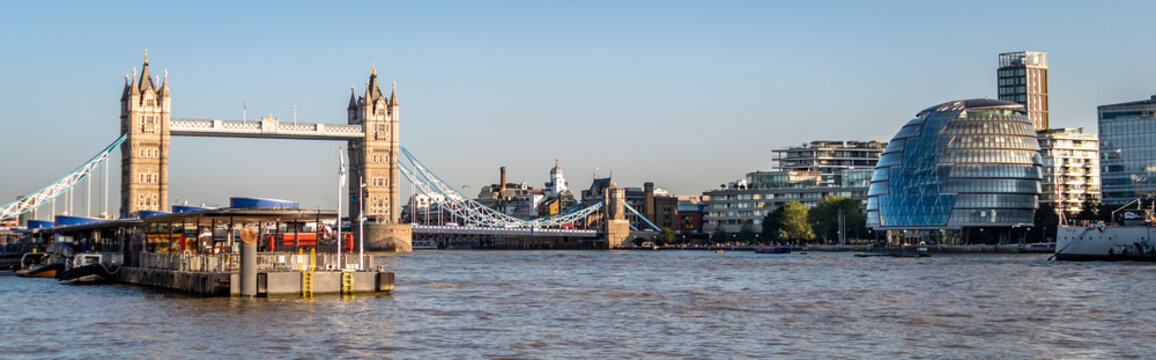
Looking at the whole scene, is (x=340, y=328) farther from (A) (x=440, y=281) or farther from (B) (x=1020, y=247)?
(B) (x=1020, y=247)

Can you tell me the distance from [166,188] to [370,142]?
28.5 metres

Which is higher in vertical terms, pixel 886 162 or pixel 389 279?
pixel 886 162

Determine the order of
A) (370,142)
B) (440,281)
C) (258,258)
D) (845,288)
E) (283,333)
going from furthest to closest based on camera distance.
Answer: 1. (370,142)
2. (440,281)
3. (845,288)
4. (258,258)
5. (283,333)

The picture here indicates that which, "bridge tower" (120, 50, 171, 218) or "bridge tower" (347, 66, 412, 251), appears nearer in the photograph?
"bridge tower" (120, 50, 171, 218)

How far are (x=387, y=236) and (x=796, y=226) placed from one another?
5438 centimetres

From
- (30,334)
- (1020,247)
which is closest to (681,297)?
(30,334)

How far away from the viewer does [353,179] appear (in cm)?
17088

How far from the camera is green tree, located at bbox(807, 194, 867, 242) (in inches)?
6437

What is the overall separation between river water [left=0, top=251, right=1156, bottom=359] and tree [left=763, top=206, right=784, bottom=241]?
4469 inches

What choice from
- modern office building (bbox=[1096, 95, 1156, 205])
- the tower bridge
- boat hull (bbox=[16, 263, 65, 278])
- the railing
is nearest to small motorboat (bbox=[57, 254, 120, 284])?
boat hull (bbox=[16, 263, 65, 278])

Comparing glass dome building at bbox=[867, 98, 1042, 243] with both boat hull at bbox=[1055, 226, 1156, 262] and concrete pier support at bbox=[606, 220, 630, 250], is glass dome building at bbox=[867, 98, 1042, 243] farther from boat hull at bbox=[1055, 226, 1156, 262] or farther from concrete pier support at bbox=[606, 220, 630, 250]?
boat hull at bbox=[1055, 226, 1156, 262]

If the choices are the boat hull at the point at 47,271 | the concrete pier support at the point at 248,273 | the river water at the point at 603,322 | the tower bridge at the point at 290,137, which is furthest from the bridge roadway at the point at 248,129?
the concrete pier support at the point at 248,273

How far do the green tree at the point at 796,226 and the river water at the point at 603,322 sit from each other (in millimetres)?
109812

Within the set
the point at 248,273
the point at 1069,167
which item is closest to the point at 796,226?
the point at 1069,167
